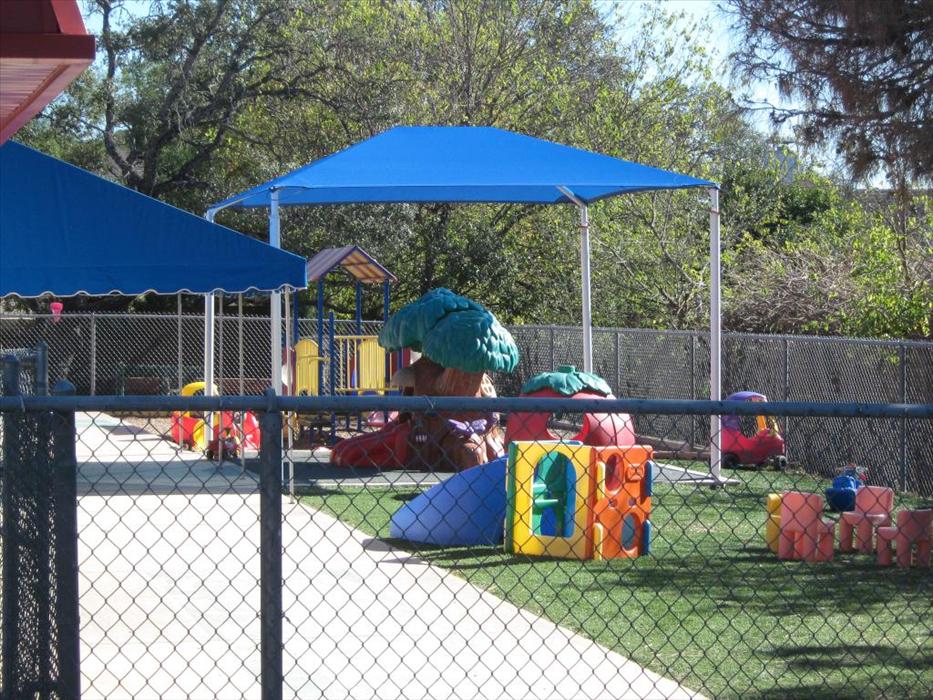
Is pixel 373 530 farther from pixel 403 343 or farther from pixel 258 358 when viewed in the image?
pixel 258 358

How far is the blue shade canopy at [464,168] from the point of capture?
12.4 m

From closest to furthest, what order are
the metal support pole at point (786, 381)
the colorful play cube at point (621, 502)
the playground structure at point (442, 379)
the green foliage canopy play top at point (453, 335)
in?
1. the colorful play cube at point (621, 502)
2. the playground structure at point (442, 379)
3. the green foliage canopy play top at point (453, 335)
4. the metal support pole at point (786, 381)

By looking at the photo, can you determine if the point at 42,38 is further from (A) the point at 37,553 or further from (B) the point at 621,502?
(B) the point at 621,502

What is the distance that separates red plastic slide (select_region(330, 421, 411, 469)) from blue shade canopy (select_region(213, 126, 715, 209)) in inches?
119

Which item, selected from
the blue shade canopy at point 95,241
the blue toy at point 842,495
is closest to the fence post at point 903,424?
the blue toy at point 842,495

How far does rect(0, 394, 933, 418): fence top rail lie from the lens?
3676 mm

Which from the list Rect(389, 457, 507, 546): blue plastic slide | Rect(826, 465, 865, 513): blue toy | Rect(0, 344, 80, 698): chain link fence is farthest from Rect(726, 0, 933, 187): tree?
Rect(0, 344, 80, 698): chain link fence

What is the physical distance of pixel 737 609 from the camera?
7199 millimetres

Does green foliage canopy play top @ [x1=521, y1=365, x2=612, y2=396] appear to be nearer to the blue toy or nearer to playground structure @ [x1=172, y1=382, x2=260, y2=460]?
the blue toy

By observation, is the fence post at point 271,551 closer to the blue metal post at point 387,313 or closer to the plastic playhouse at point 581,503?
the plastic playhouse at point 581,503

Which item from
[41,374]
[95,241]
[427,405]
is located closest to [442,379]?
[95,241]

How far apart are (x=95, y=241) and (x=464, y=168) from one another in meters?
6.05

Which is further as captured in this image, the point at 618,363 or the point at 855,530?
the point at 618,363

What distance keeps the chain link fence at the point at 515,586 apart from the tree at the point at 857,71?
110 inches
